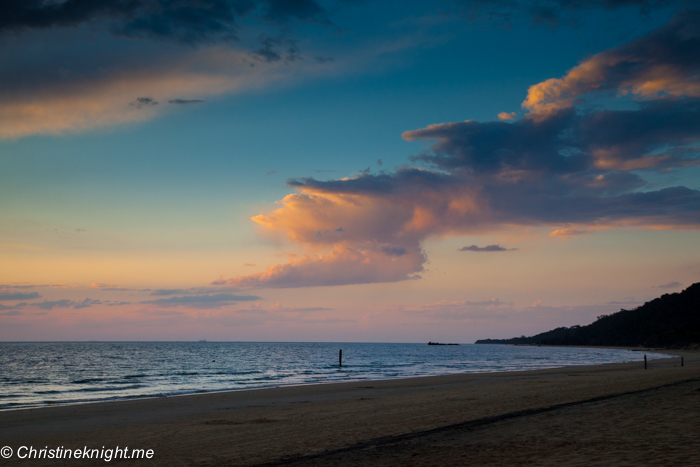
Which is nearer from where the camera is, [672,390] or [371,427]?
[371,427]

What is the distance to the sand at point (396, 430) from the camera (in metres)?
10.6

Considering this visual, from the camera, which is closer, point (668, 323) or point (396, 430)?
point (396, 430)

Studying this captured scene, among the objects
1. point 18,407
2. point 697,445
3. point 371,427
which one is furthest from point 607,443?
point 18,407

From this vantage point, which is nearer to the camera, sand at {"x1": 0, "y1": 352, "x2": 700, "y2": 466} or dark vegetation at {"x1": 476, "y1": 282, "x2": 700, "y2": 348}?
sand at {"x1": 0, "y1": 352, "x2": 700, "y2": 466}

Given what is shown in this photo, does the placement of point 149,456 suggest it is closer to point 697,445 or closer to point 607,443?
point 607,443

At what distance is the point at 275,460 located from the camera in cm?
1089

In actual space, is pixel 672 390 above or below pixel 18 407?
above

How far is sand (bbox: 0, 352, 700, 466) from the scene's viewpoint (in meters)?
10.6

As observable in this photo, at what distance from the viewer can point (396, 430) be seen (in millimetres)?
14453

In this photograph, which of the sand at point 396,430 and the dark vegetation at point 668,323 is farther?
the dark vegetation at point 668,323

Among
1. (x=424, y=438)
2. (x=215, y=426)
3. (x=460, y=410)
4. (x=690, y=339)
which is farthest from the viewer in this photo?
(x=690, y=339)

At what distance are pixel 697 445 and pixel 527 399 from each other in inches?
467

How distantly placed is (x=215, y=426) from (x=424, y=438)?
27.0 ft

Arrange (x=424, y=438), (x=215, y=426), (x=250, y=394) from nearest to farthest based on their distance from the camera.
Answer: (x=424, y=438) → (x=215, y=426) → (x=250, y=394)
